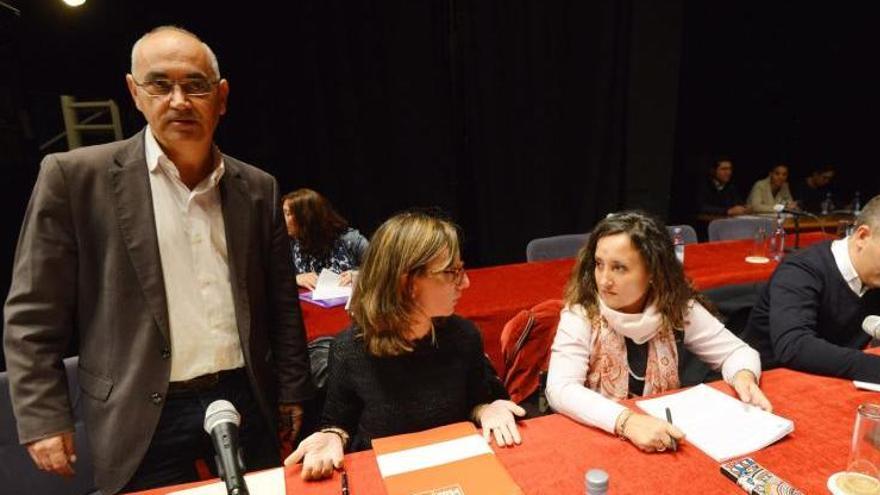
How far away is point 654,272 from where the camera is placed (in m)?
1.65

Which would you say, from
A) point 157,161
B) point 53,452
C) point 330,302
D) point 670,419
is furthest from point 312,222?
point 670,419

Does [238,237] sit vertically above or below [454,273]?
above

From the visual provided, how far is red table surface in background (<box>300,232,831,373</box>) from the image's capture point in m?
2.26

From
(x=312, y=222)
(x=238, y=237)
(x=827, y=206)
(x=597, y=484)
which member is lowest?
(x=827, y=206)

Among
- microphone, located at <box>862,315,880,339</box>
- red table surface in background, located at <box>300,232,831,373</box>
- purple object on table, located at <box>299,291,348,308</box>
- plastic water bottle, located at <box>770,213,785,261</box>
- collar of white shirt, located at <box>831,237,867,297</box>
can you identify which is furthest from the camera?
plastic water bottle, located at <box>770,213,785,261</box>

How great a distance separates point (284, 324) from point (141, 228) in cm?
47

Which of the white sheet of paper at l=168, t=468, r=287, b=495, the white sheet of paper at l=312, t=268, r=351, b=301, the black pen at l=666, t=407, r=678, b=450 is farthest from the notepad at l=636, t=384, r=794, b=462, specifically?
the white sheet of paper at l=312, t=268, r=351, b=301

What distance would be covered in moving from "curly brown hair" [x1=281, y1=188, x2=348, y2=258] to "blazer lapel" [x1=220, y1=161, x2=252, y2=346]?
1.50m

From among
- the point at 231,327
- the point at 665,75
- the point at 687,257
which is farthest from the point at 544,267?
the point at 665,75

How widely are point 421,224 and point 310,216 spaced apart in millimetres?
1704

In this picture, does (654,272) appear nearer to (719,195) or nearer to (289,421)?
(289,421)

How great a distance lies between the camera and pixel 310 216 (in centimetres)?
294

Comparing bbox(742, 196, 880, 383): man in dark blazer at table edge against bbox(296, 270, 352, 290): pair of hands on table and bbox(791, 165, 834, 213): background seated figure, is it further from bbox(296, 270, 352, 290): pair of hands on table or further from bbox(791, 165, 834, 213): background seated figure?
bbox(791, 165, 834, 213): background seated figure

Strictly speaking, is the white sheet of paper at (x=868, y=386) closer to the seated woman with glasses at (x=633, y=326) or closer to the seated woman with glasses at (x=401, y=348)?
the seated woman with glasses at (x=633, y=326)
